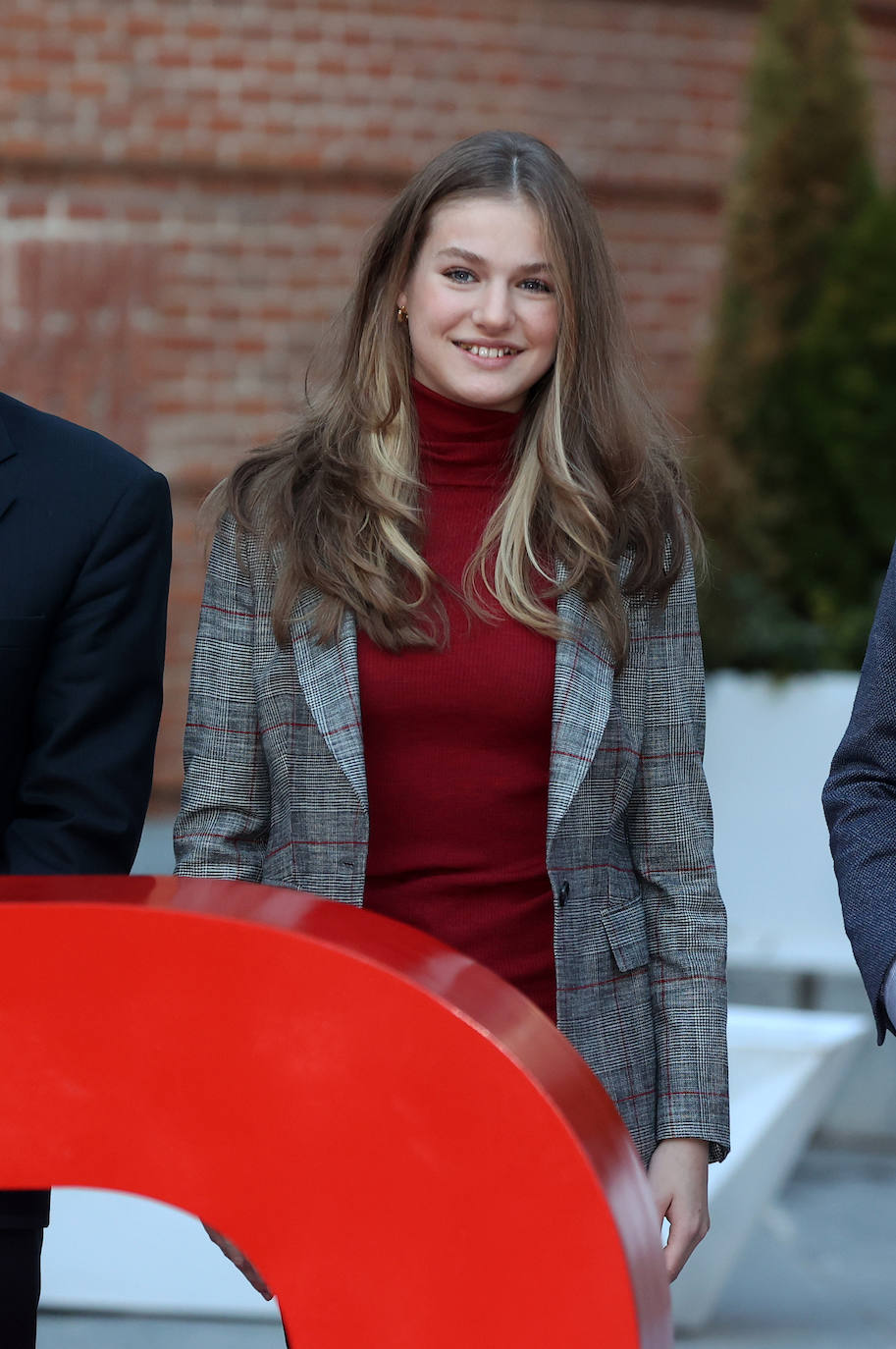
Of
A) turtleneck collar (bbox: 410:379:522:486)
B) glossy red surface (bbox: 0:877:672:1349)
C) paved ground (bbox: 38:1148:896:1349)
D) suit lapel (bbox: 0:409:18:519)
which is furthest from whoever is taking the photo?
paved ground (bbox: 38:1148:896:1349)

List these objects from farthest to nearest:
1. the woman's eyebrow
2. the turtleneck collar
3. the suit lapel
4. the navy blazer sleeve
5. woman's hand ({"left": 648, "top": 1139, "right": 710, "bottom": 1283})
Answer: the turtleneck collar
the woman's eyebrow
woman's hand ({"left": 648, "top": 1139, "right": 710, "bottom": 1283})
the suit lapel
the navy blazer sleeve

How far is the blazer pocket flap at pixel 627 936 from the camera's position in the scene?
2174 millimetres

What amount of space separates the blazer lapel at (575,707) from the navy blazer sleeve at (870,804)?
30 centimetres

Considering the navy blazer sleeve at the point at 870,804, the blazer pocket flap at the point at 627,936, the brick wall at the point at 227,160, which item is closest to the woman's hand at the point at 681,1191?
the blazer pocket flap at the point at 627,936

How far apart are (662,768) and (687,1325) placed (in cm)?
217

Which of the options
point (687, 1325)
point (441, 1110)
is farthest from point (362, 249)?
point (687, 1325)

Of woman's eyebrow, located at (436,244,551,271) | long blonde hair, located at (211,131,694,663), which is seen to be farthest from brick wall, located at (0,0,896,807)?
woman's eyebrow, located at (436,244,551,271)

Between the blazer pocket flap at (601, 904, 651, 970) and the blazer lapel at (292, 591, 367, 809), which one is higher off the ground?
the blazer lapel at (292, 591, 367, 809)

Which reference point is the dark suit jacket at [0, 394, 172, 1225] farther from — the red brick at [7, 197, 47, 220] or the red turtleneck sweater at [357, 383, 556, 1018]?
the red brick at [7, 197, 47, 220]

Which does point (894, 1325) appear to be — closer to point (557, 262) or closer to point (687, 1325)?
point (687, 1325)

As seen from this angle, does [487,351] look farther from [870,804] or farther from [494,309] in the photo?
[870,804]

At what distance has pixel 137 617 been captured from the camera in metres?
1.98

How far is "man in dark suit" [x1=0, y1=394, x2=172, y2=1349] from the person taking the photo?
1909 mm

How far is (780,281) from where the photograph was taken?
6.74m
